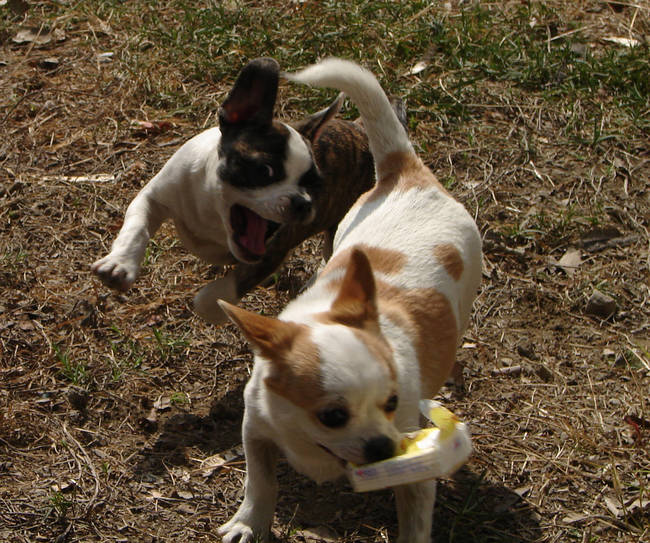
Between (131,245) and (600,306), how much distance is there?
2301 millimetres

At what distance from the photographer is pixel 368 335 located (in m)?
2.88

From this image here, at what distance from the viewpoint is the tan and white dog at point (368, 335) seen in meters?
2.68

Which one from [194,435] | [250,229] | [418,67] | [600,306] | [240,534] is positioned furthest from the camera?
[418,67]

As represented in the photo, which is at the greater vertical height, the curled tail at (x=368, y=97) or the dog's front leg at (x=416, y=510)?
the curled tail at (x=368, y=97)

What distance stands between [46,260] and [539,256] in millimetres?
2594

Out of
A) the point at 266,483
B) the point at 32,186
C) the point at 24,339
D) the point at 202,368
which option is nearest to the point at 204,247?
the point at 202,368

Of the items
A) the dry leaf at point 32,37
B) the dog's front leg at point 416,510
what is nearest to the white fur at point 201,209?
the dog's front leg at point 416,510

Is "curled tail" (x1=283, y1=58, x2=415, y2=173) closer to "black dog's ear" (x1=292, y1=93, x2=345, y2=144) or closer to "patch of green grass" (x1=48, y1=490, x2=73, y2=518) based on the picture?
"black dog's ear" (x1=292, y1=93, x2=345, y2=144)

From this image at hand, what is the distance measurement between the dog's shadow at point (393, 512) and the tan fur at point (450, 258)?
783mm

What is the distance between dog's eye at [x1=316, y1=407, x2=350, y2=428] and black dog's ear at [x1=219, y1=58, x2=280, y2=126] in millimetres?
1916

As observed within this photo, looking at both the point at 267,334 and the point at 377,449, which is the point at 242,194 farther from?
the point at 377,449

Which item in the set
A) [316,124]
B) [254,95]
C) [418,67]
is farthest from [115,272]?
[418,67]

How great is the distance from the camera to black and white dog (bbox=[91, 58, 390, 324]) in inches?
160

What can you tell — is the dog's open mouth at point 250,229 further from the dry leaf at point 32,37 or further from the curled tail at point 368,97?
the dry leaf at point 32,37
